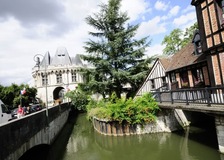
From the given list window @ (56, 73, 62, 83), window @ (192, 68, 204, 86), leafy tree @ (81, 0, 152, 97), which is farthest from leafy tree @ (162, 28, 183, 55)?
window @ (56, 73, 62, 83)

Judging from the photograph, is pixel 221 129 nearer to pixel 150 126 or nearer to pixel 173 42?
pixel 150 126

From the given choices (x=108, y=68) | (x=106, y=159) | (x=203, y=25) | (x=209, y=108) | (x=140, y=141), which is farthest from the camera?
(x=108, y=68)

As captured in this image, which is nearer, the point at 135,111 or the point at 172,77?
the point at 135,111

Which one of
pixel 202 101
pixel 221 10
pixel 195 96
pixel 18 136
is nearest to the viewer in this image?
pixel 18 136

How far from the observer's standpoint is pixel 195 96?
10156 mm

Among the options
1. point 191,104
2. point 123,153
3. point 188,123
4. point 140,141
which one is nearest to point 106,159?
point 123,153

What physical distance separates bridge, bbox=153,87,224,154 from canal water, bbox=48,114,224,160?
63.2 inches

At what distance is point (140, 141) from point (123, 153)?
2157 millimetres

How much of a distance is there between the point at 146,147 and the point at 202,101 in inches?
172

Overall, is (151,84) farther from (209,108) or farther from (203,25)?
(209,108)

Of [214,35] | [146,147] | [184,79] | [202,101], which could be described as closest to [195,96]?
[202,101]

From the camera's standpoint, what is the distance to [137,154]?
1033 centimetres

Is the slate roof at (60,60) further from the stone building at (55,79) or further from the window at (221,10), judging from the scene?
the window at (221,10)

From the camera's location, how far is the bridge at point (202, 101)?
27.4 ft
